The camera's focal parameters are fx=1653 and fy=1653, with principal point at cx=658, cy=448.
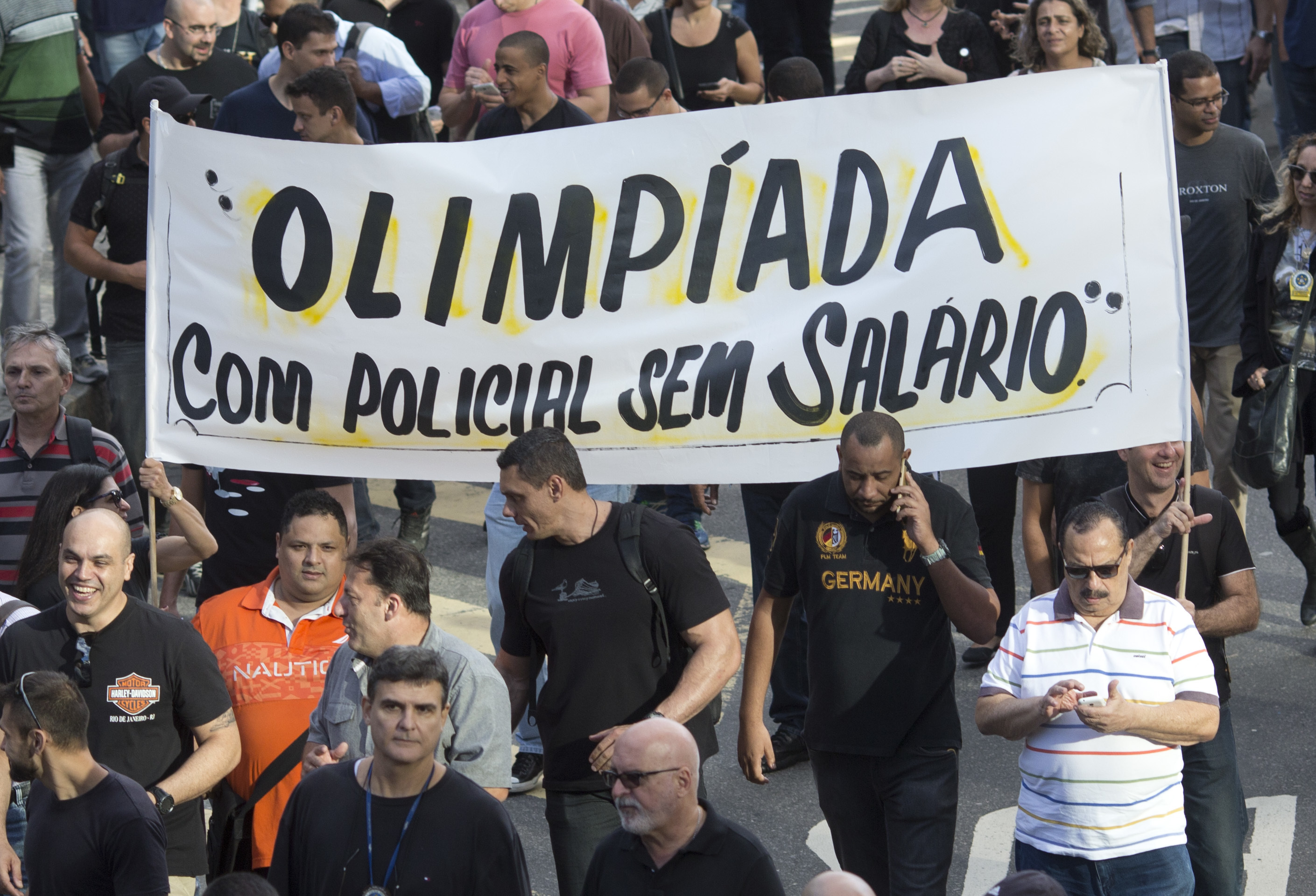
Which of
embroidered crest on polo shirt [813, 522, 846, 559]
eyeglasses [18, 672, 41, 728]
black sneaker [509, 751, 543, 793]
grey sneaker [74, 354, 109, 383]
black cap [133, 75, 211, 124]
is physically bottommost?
black sneaker [509, 751, 543, 793]

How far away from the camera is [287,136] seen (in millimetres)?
8305

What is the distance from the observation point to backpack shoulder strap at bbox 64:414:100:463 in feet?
21.6

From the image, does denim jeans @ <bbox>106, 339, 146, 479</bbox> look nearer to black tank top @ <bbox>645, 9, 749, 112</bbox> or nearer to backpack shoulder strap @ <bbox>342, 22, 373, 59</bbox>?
backpack shoulder strap @ <bbox>342, 22, 373, 59</bbox>

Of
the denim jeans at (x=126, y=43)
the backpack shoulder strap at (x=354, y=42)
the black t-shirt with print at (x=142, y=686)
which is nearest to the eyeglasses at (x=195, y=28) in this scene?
the backpack shoulder strap at (x=354, y=42)

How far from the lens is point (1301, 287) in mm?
7387

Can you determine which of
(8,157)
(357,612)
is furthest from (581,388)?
(8,157)

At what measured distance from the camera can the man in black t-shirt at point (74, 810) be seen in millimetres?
4406

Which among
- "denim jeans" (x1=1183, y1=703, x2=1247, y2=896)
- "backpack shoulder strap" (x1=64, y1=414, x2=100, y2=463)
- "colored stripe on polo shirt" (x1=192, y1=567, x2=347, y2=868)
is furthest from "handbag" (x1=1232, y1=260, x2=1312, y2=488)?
"backpack shoulder strap" (x1=64, y1=414, x2=100, y2=463)

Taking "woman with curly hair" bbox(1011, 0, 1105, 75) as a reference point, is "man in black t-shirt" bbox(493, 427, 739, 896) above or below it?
below

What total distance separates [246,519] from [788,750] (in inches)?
96.2

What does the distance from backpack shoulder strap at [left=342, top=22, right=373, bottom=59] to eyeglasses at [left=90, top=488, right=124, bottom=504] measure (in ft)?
15.9

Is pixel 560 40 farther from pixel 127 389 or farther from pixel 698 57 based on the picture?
pixel 127 389

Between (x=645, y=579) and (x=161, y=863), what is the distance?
1588 millimetres

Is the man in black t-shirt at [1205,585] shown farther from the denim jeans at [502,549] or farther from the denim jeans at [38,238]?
the denim jeans at [38,238]
